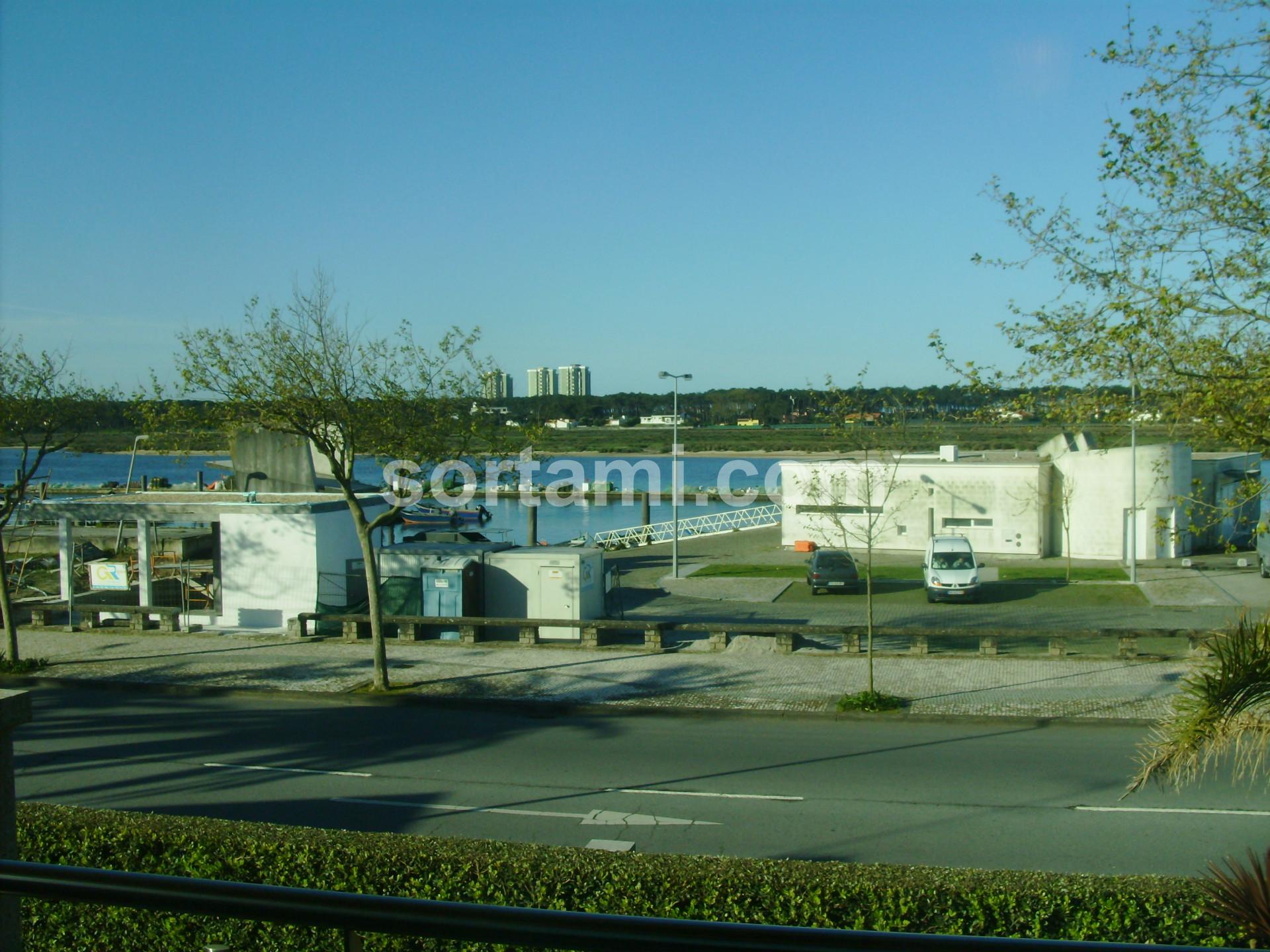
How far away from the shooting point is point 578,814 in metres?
10.7

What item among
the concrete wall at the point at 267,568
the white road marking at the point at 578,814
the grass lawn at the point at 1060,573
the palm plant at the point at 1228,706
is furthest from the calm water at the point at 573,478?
the palm plant at the point at 1228,706

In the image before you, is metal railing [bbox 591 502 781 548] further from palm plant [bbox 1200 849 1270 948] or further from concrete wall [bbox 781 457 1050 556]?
palm plant [bbox 1200 849 1270 948]

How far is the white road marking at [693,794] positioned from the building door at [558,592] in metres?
10.5

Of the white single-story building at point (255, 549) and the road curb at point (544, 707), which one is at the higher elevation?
the white single-story building at point (255, 549)

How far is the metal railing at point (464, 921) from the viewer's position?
1.76 m

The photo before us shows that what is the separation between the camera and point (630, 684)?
17375mm

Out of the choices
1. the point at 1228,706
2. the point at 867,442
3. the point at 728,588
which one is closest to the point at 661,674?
the point at 867,442

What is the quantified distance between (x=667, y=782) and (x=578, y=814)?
1.61 m

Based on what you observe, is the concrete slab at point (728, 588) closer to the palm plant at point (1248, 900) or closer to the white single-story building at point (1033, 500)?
the white single-story building at point (1033, 500)

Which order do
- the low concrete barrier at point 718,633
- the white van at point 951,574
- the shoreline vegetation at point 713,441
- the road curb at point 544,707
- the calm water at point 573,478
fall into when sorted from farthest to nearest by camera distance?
the calm water at point 573,478 < the white van at point 951,574 < the shoreline vegetation at point 713,441 < the low concrete barrier at point 718,633 < the road curb at point 544,707

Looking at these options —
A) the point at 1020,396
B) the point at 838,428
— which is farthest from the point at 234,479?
the point at 1020,396

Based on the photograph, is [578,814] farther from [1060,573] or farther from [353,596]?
[1060,573]

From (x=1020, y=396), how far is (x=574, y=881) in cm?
560

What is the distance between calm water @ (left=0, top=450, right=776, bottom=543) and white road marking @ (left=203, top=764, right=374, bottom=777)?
37.8 meters
